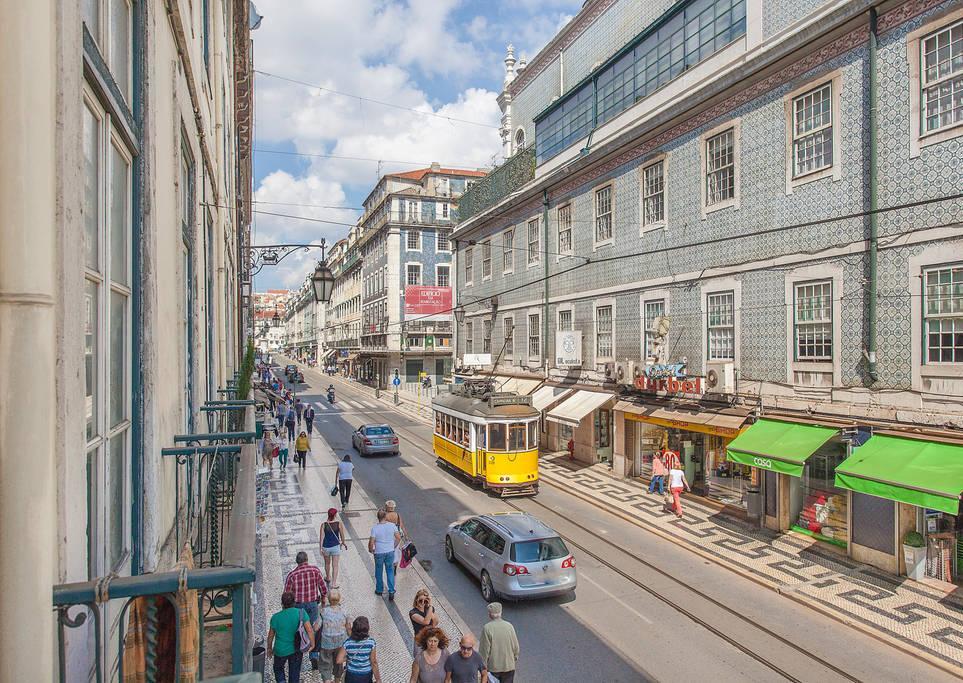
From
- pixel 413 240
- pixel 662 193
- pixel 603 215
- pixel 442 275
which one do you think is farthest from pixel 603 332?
pixel 442 275

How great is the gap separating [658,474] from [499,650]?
41.7 ft

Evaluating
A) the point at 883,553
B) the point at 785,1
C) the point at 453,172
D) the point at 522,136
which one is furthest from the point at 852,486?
the point at 453,172

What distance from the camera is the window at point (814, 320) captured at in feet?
48.8

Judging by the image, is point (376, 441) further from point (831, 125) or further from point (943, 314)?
point (943, 314)

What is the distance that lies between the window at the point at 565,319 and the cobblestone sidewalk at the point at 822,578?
27.9 ft

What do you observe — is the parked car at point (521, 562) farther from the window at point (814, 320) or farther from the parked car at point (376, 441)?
the parked car at point (376, 441)

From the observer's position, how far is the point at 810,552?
579 inches

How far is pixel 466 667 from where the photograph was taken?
7.63 m

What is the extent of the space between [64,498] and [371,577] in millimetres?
12185

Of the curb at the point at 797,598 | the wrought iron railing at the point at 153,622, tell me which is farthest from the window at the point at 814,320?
the wrought iron railing at the point at 153,622

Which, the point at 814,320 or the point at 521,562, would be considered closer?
the point at 521,562

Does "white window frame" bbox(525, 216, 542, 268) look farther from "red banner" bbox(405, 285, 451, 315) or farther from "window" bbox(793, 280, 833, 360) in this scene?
"red banner" bbox(405, 285, 451, 315)

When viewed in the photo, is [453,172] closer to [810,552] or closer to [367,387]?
[367,387]

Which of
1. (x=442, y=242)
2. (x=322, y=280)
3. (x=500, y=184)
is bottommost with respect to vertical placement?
(x=322, y=280)
